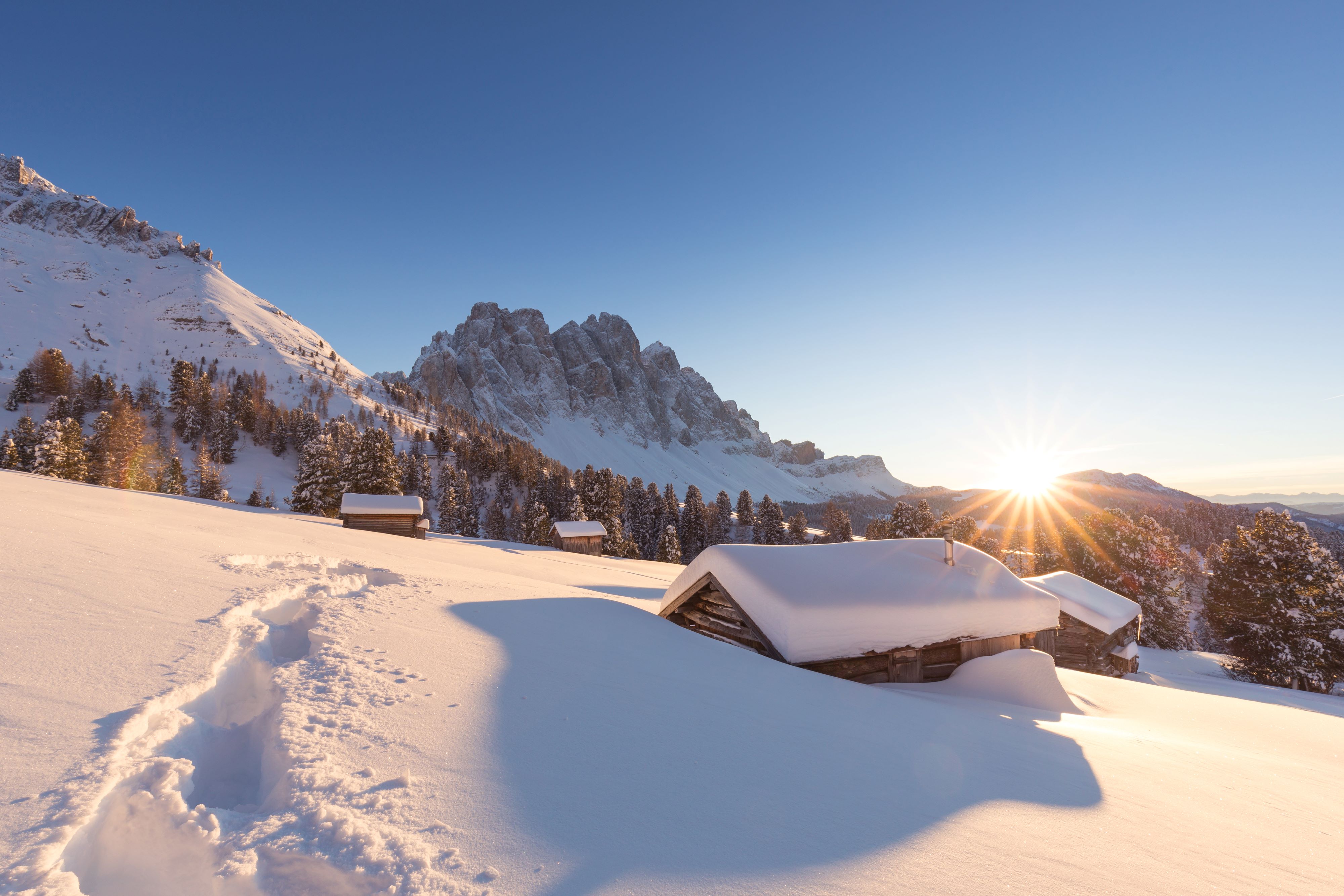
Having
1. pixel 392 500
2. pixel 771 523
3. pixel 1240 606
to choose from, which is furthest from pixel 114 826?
pixel 771 523

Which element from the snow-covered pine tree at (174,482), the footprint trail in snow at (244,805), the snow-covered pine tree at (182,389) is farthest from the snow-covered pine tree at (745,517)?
the snow-covered pine tree at (182,389)

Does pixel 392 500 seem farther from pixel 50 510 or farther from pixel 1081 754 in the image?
pixel 1081 754

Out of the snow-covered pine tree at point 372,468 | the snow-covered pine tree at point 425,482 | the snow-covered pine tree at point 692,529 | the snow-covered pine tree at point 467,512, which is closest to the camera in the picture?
the snow-covered pine tree at point 372,468

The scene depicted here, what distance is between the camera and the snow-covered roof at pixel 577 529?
4175 centimetres

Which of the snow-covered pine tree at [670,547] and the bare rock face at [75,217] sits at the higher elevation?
the bare rock face at [75,217]

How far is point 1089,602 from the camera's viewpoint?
1844cm

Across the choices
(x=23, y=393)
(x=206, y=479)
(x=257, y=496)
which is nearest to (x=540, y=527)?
(x=257, y=496)

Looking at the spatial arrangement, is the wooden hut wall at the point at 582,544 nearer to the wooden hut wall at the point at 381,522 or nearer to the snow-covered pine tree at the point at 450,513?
the wooden hut wall at the point at 381,522

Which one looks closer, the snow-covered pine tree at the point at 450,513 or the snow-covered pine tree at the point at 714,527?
the snow-covered pine tree at the point at 450,513

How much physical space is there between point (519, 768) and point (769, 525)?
233 ft

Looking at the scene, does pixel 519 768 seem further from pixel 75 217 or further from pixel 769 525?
pixel 75 217

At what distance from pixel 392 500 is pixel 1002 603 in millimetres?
30762

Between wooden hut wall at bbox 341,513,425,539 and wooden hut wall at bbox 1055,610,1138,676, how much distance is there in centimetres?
2968

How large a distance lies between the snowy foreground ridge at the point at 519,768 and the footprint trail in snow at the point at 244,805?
0.01 meters
